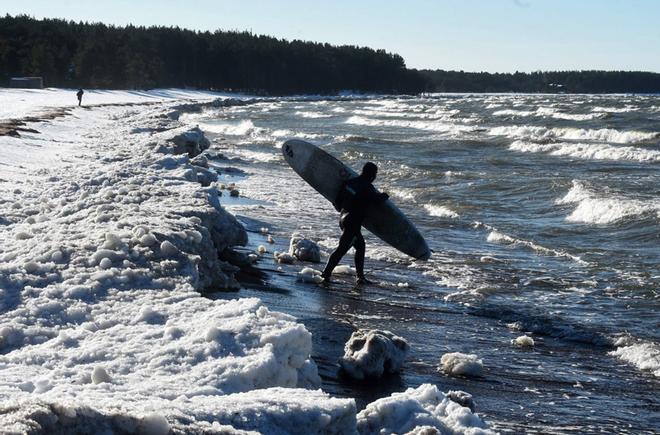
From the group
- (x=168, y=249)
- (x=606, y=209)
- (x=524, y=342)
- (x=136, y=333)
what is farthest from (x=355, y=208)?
(x=606, y=209)

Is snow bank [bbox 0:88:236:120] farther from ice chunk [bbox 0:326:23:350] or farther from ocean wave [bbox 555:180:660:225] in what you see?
ice chunk [bbox 0:326:23:350]

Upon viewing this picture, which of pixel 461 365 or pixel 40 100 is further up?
pixel 40 100

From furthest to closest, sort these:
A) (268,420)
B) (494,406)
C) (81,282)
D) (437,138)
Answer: (437,138), (81,282), (494,406), (268,420)

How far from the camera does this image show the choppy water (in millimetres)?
7840

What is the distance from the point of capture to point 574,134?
53219 mm

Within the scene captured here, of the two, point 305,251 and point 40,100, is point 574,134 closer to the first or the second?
point 40,100

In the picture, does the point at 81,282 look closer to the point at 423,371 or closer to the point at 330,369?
the point at 330,369

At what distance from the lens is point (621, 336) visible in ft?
32.9

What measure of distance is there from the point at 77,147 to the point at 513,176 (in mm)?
13742

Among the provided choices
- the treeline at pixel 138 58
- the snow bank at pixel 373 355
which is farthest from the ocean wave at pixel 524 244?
the treeline at pixel 138 58

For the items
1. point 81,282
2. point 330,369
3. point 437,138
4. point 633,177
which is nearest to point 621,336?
point 330,369

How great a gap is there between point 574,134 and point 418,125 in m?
15.8

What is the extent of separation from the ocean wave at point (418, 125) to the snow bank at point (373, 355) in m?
49.7

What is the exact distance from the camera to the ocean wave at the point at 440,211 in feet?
68.0
